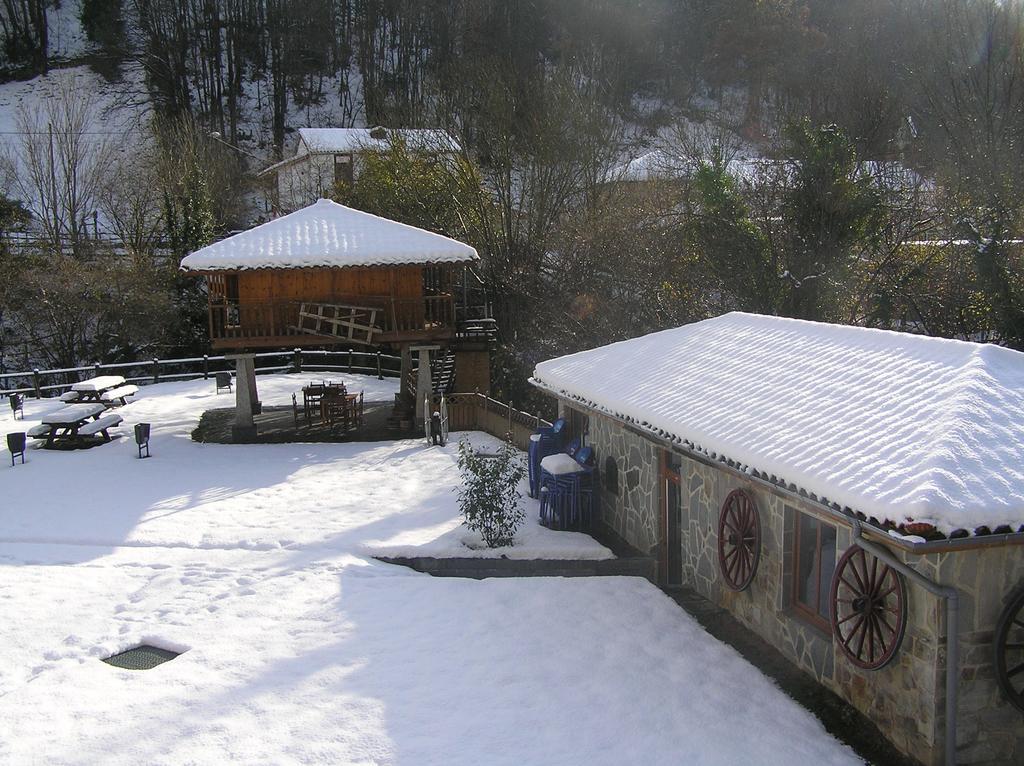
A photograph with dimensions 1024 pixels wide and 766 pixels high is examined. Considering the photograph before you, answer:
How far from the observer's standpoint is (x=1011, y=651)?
22.2 feet

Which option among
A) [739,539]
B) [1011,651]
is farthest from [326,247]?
[1011,651]

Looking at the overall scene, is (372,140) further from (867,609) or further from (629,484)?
(867,609)

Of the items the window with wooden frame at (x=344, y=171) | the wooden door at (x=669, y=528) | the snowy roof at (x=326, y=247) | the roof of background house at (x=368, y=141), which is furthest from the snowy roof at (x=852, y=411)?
the window with wooden frame at (x=344, y=171)

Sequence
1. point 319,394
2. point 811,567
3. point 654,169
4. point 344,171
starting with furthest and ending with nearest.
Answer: point 344,171, point 654,169, point 319,394, point 811,567

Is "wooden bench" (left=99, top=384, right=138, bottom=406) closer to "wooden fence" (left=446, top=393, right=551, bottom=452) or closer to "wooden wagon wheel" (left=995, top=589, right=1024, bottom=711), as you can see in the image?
"wooden fence" (left=446, top=393, right=551, bottom=452)

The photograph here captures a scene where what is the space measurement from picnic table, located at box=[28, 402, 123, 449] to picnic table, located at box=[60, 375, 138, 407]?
907 millimetres

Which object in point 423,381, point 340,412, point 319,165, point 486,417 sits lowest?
point 486,417

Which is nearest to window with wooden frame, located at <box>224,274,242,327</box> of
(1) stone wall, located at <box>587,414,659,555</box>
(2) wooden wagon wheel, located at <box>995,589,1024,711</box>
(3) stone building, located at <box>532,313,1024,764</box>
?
(1) stone wall, located at <box>587,414,659,555</box>

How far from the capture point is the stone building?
6.57 m

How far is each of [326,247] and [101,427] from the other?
239 inches

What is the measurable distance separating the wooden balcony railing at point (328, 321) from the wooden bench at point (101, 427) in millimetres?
2745

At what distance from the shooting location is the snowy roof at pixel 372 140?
31.5 meters

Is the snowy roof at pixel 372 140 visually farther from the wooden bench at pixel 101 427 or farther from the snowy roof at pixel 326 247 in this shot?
the wooden bench at pixel 101 427

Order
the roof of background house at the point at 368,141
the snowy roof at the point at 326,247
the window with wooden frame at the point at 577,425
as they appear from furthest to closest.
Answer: the roof of background house at the point at 368,141
the snowy roof at the point at 326,247
the window with wooden frame at the point at 577,425
